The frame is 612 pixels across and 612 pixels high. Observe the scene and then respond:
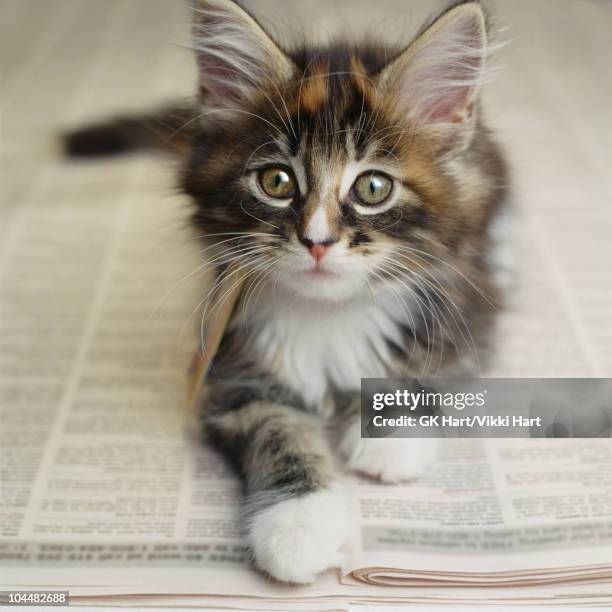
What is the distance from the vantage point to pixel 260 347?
1117mm

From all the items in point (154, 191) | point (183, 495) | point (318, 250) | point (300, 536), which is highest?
point (154, 191)

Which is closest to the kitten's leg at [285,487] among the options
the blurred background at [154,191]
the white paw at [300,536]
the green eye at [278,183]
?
the white paw at [300,536]

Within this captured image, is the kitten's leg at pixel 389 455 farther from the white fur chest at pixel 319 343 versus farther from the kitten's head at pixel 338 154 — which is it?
the kitten's head at pixel 338 154

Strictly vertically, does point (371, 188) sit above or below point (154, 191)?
below

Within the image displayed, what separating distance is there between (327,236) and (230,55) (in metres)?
0.34

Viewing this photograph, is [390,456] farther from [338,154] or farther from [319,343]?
[338,154]

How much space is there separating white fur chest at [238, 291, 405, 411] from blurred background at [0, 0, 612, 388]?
19cm

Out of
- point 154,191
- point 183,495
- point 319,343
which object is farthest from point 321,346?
point 154,191

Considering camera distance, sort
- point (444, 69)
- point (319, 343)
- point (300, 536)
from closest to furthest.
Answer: point (300, 536)
point (444, 69)
point (319, 343)

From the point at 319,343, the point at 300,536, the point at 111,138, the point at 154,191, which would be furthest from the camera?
the point at 111,138

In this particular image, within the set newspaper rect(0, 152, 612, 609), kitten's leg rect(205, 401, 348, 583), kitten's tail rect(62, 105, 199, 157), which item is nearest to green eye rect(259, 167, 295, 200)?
newspaper rect(0, 152, 612, 609)

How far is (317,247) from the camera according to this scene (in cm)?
90

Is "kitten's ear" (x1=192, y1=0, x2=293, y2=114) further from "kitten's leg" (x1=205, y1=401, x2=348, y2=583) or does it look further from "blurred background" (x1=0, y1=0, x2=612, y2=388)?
"kitten's leg" (x1=205, y1=401, x2=348, y2=583)

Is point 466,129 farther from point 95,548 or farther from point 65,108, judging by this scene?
point 65,108
